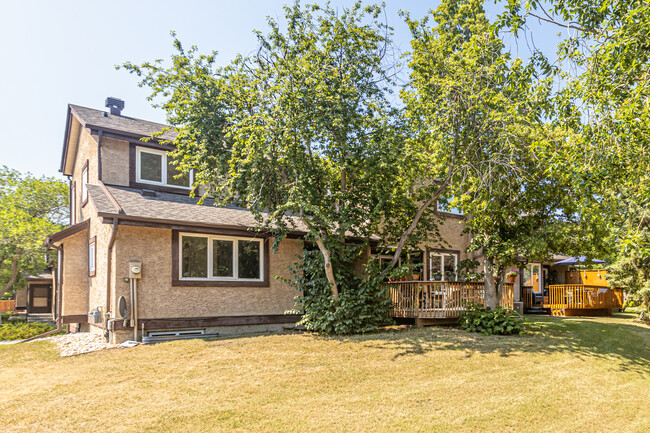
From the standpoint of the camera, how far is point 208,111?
38.7ft

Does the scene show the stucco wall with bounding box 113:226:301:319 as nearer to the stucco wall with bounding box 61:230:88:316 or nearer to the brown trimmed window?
the brown trimmed window

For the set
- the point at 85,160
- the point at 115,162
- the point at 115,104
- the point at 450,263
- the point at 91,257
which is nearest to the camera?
the point at 91,257

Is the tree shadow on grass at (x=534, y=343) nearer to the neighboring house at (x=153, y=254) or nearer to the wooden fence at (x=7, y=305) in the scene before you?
the neighboring house at (x=153, y=254)

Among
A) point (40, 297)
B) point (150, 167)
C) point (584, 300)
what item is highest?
point (150, 167)

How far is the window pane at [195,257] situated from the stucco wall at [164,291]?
0.40 m

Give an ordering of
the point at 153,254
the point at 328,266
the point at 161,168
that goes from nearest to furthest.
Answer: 1. the point at 153,254
2. the point at 328,266
3. the point at 161,168

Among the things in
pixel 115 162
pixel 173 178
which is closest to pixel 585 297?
pixel 173 178

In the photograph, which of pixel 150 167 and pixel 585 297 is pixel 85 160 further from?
pixel 585 297

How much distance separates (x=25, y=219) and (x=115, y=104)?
12261 millimetres

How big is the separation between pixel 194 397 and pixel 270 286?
6.59 metres

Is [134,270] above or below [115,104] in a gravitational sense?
below

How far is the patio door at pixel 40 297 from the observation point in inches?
1154

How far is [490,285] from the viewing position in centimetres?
1258

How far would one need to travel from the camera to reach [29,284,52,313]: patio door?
29.3 m
